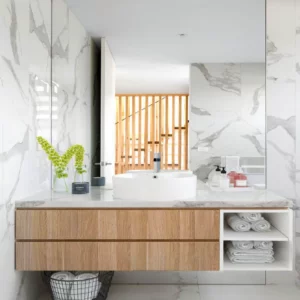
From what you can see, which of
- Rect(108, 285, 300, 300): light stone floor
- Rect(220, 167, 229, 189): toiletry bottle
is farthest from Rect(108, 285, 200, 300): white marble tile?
Rect(220, 167, 229, 189): toiletry bottle

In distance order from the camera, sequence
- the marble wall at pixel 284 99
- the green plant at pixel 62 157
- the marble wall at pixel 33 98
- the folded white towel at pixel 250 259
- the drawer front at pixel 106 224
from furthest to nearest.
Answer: the marble wall at pixel 284 99 → the green plant at pixel 62 157 → the folded white towel at pixel 250 259 → the drawer front at pixel 106 224 → the marble wall at pixel 33 98

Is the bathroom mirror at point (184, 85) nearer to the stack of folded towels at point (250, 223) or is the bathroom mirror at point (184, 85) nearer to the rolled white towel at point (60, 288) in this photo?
the stack of folded towels at point (250, 223)

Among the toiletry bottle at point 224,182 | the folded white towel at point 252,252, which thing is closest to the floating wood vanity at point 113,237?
the folded white towel at point 252,252

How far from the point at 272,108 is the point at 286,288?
4.38 ft

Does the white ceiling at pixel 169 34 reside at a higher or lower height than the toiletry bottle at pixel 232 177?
higher

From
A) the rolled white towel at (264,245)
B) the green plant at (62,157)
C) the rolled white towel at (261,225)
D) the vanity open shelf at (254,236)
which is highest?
the green plant at (62,157)

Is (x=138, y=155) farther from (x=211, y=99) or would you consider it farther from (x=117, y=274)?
(x=117, y=274)

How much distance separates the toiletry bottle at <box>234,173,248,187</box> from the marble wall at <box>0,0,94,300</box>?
1110mm

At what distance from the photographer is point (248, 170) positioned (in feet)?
9.04

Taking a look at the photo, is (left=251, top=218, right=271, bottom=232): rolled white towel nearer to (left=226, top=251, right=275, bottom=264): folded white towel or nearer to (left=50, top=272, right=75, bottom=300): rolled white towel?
(left=226, top=251, right=275, bottom=264): folded white towel

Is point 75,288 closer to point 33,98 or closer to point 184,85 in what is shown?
point 33,98

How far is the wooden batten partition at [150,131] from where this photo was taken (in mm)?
2641

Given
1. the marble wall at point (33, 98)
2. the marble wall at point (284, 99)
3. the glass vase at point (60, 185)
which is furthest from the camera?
the marble wall at point (284, 99)

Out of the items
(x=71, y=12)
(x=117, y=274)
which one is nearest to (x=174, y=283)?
(x=117, y=274)
